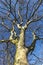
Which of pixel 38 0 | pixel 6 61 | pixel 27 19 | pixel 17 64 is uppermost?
pixel 38 0

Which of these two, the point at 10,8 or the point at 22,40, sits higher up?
the point at 10,8

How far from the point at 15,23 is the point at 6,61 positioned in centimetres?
795

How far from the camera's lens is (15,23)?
14211 millimetres

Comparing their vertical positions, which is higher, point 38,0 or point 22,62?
point 38,0

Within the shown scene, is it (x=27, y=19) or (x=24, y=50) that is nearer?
(x=24, y=50)

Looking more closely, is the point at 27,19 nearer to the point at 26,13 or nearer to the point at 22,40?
the point at 26,13

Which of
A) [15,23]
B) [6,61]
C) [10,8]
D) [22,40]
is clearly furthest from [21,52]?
[6,61]

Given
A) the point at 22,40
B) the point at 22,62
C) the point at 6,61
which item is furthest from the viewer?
the point at 6,61

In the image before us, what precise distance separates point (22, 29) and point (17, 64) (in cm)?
277

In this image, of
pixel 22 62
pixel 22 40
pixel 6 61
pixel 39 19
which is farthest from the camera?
pixel 6 61

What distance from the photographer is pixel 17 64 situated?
11359 mm

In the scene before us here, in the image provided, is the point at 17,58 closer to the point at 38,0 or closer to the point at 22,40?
the point at 22,40

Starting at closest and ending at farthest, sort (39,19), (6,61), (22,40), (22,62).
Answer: (22,62) → (22,40) → (39,19) → (6,61)

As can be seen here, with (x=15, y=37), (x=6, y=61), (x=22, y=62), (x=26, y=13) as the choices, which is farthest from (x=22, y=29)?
(x=6, y=61)
